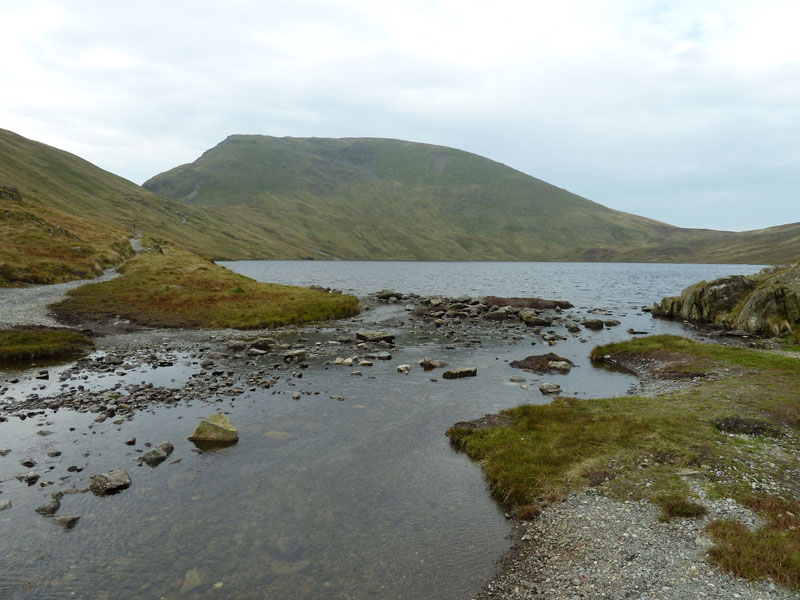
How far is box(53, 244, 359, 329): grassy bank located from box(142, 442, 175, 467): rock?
103 ft

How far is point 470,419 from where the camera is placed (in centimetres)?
2472

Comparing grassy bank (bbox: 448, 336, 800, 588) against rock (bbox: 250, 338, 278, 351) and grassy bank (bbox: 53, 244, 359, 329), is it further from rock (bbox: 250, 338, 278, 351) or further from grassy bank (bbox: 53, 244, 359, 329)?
grassy bank (bbox: 53, 244, 359, 329)

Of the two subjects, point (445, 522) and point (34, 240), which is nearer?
point (445, 522)

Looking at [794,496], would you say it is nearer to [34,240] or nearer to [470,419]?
[470,419]

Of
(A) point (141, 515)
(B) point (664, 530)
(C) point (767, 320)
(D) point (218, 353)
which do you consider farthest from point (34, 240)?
(C) point (767, 320)

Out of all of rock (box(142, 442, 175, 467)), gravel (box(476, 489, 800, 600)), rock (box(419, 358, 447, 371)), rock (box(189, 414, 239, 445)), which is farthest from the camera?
rock (box(419, 358, 447, 371))

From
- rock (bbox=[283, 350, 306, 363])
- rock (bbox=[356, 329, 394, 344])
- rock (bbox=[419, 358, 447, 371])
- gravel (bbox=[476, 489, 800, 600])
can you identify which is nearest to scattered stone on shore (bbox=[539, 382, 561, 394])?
rock (bbox=[419, 358, 447, 371])

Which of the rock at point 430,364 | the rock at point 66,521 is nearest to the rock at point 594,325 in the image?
the rock at point 430,364

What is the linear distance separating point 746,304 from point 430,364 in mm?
44537


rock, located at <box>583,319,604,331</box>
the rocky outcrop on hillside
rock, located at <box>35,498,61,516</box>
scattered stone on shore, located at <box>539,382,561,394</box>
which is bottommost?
rock, located at <box>35,498,61,516</box>

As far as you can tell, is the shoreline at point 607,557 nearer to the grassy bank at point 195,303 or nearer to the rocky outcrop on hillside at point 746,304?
the grassy bank at point 195,303

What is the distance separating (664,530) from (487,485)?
642 centimetres

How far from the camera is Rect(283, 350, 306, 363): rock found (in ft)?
121

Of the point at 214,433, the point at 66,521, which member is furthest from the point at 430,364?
the point at 66,521
